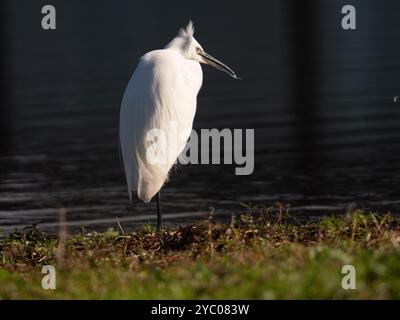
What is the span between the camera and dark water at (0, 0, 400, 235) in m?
13.3

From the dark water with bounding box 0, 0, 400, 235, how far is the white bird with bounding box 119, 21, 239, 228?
1752 mm

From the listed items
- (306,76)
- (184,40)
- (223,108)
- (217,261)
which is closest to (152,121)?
(184,40)

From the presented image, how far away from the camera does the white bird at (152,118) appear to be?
32.1ft

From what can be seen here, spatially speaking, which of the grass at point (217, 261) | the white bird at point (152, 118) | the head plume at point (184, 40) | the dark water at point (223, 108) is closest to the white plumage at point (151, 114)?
the white bird at point (152, 118)

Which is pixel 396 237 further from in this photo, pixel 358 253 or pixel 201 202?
pixel 201 202

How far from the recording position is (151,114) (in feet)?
32.1

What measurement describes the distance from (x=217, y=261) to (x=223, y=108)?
14.5 m

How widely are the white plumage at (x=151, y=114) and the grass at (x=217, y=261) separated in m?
1.02

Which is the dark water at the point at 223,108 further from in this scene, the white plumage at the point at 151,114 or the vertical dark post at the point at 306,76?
the white plumage at the point at 151,114

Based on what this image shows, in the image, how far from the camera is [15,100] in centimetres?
2519

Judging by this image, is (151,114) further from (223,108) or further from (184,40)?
(223,108)
